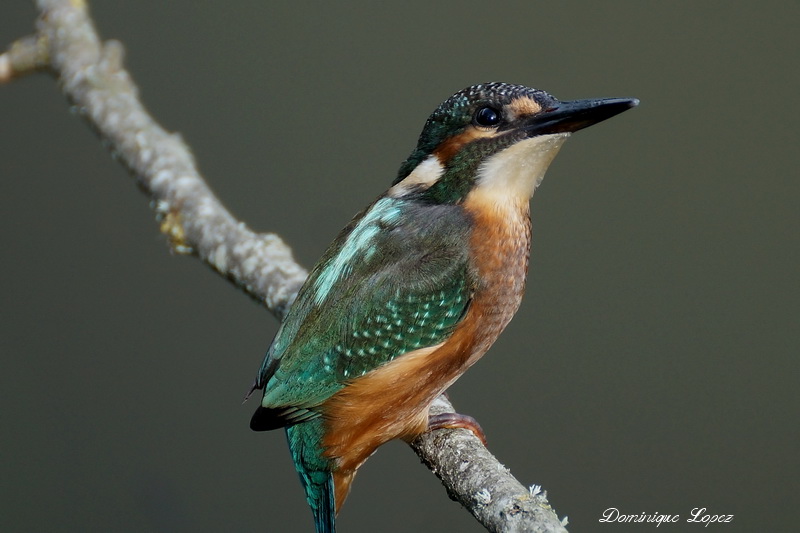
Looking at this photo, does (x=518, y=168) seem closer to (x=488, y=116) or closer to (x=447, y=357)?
(x=488, y=116)

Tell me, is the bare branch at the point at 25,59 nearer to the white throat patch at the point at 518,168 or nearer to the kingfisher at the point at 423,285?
the kingfisher at the point at 423,285

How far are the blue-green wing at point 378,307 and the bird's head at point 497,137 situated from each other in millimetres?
64

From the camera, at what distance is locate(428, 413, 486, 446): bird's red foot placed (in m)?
1.67

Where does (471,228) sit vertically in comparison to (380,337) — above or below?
above

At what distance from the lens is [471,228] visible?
5.01 ft

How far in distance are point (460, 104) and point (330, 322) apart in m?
0.43

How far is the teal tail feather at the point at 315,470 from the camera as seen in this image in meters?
1.63

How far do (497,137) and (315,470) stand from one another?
70cm

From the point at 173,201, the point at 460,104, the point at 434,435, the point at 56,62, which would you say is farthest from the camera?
the point at 56,62

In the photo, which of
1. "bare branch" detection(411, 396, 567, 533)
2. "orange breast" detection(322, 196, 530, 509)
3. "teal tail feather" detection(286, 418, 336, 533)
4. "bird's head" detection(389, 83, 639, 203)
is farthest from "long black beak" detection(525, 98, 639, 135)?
"teal tail feather" detection(286, 418, 336, 533)

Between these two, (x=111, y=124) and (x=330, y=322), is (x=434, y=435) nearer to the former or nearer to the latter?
(x=330, y=322)

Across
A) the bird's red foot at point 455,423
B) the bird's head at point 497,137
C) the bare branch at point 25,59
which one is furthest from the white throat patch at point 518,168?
the bare branch at point 25,59

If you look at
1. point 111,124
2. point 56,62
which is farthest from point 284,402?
point 56,62

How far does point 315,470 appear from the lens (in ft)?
5.42
